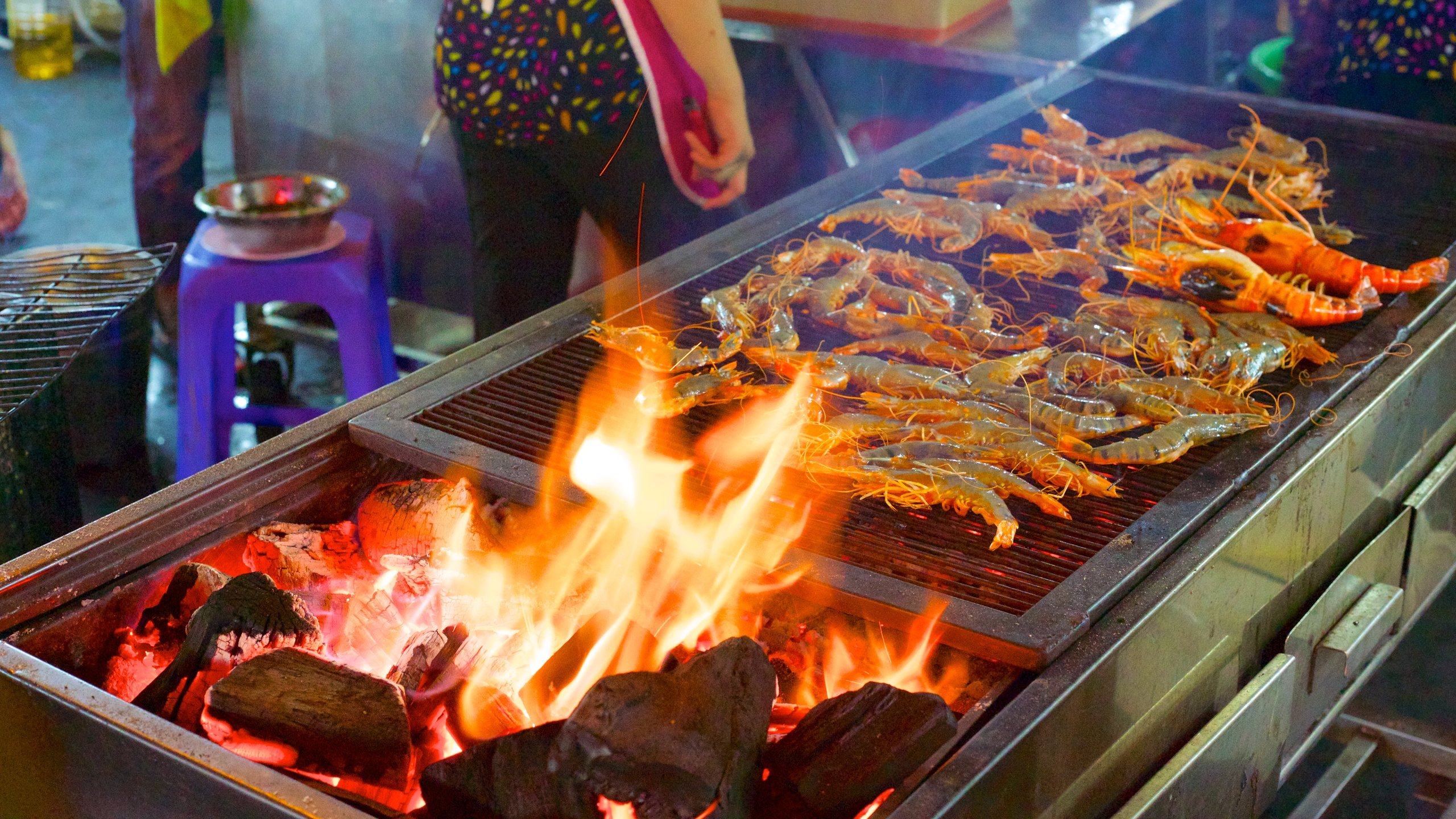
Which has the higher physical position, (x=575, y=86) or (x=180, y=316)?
(x=575, y=86)

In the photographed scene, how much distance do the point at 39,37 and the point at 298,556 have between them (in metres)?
8.46

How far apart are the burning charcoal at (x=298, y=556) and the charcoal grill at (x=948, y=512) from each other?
24cm

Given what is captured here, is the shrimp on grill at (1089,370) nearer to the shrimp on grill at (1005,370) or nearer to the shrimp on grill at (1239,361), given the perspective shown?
the shrimp on grill at (1005,370)

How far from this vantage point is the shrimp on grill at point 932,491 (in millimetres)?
Answer: 2529

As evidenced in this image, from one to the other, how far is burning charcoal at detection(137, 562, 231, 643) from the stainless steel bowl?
246 centimetres

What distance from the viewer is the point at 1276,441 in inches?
109

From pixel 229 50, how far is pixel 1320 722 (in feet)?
18.8

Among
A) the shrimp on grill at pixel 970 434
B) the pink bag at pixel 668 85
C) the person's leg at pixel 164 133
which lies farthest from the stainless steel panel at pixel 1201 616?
the person's leg at pixel 164 133

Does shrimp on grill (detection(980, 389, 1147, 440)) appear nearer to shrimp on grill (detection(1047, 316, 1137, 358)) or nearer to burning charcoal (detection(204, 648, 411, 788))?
shrimp on grill (detection(1047, 316, 1137, 358))

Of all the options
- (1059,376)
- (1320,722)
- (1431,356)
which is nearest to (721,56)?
(1059,376)

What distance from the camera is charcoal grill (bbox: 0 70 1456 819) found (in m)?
1.93

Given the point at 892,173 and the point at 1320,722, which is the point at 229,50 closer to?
the point at 892,173

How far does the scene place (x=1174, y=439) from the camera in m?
2.75

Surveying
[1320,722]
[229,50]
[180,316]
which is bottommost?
[1320,722]
